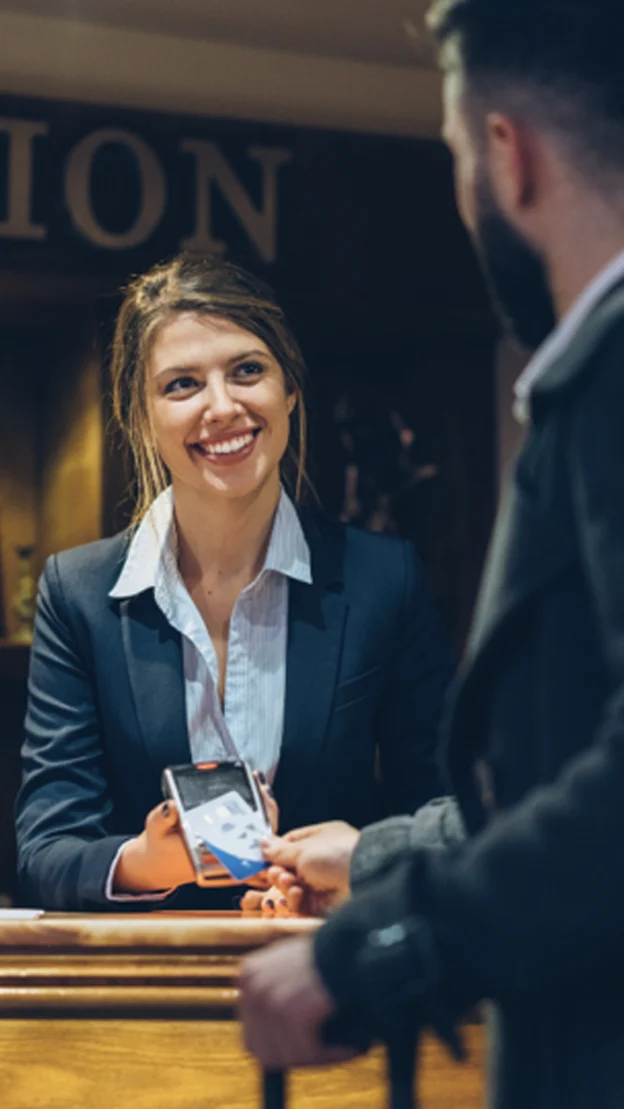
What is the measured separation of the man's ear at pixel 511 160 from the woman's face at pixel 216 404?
47.8 inches

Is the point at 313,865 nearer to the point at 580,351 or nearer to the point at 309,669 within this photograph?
the point at 309,669

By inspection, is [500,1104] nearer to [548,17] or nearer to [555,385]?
[555,385]

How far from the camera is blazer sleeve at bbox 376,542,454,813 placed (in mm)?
2102

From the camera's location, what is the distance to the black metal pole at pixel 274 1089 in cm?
97

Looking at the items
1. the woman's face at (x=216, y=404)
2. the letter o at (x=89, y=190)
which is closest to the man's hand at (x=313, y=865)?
the woman's face at (x=216, y=404)

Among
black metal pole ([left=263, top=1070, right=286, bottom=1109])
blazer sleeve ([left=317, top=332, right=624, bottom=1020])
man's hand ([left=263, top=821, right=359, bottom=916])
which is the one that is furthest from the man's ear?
man's hand ([left=263, top=821, right=359, bottom=916])

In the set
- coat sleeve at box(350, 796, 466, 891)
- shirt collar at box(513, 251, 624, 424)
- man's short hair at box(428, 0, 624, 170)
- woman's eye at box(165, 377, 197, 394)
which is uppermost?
woman's eye at box(165, 377, 197, 394)

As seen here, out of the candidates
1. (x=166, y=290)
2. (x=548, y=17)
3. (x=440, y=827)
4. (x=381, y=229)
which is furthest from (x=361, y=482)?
(x=548, y=17)

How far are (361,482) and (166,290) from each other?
8.83 feet

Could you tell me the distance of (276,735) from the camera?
2080mm

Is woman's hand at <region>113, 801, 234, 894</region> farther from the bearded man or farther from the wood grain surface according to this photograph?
the bearded man

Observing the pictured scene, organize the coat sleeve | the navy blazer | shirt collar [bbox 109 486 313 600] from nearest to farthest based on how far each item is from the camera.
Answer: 1. the coat sleeve
2. the navy blazer
3. shirt collar [bbox 109 486 313 600]

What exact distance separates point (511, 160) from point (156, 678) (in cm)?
129

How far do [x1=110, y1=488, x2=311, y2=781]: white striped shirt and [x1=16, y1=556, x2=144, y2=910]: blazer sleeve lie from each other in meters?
0.12
